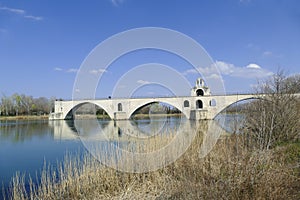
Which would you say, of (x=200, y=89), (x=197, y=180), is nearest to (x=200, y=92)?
(x=200, y=89)

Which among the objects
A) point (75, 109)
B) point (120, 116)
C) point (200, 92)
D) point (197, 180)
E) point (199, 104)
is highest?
point (200, 92)

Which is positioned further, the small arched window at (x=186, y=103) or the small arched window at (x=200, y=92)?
the small arched window at (x=200, y=92)

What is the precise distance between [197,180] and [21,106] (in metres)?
70.4

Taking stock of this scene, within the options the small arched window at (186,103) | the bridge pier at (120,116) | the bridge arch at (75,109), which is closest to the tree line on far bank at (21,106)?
the bridge arch at (75,109)

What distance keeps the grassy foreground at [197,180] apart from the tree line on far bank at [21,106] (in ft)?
212

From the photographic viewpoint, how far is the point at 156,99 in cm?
4941

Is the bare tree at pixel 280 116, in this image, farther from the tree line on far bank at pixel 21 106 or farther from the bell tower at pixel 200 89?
the tree line on far bank at pixel 21 106

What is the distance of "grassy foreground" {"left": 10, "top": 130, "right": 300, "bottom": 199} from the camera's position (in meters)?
3.17

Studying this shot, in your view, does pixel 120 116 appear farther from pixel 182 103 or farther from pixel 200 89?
pixel 200 89

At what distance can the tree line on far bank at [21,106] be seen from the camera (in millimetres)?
62847

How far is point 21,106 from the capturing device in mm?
65188

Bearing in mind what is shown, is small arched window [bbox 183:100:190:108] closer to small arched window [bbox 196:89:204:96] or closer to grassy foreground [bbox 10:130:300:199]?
small arched window [bbox 196:89:204:96]

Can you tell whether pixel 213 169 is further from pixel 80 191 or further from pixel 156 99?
pixel 156 99

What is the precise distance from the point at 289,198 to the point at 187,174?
2456 mm
